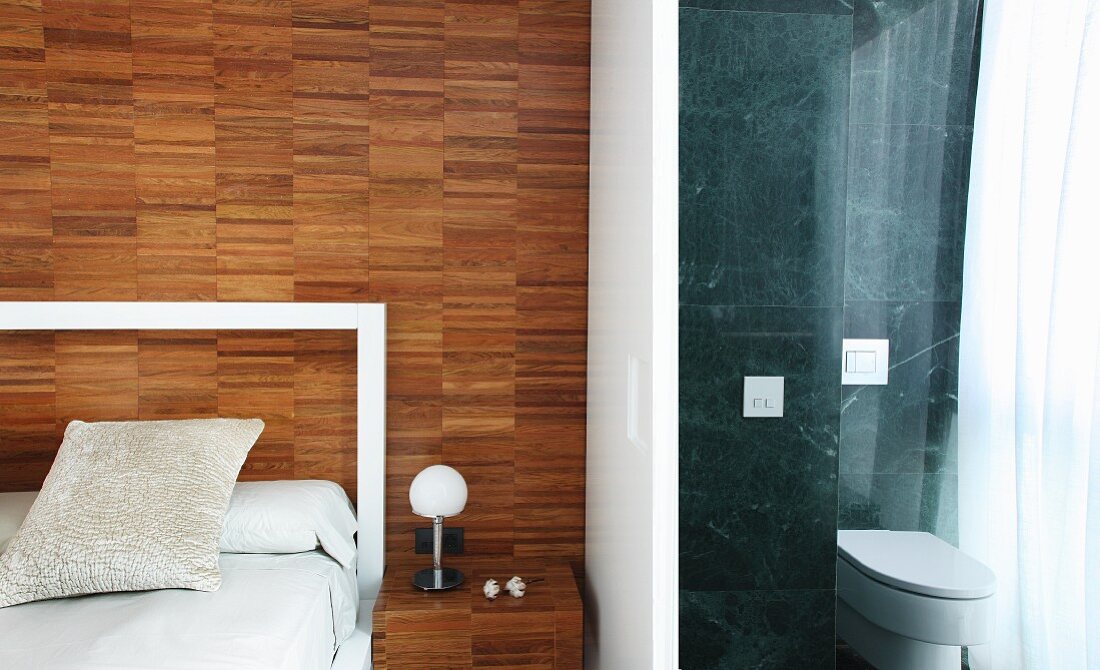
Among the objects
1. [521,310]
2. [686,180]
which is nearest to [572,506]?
[521,310]

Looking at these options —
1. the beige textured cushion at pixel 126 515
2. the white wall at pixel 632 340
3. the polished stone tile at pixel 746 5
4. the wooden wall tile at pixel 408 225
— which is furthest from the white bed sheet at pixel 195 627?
the polished stone tile at pixel 746 5

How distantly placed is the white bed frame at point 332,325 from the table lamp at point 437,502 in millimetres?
185

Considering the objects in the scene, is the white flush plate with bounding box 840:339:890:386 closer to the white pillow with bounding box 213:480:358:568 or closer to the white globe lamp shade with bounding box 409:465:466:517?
the white globe lamp shade with bounding box 409:465:466:517

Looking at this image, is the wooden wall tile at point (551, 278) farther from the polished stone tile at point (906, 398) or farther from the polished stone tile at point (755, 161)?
the polished stone tile at point (906, 398)

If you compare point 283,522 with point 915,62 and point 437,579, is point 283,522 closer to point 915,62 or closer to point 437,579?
point 437,579

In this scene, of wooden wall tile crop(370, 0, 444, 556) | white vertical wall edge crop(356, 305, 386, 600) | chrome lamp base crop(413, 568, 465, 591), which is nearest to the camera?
chrome lamp base crop(413, 568, 465, 591)

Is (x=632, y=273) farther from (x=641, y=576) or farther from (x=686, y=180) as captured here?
(x=641, y=576)

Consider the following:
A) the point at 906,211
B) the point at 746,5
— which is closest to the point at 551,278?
the point at 746,5

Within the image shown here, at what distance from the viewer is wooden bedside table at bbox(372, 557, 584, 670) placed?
6.38 ft

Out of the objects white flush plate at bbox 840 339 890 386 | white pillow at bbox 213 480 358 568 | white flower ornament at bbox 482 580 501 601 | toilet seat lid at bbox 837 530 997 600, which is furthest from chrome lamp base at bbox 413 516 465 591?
Answer: white flush plate at bbox 840 339 890 386

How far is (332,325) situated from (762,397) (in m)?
1.31

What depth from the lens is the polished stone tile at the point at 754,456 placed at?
1594 millimetres

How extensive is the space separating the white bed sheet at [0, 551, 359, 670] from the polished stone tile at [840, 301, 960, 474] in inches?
51.5

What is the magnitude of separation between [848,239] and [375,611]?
1.59 metres
